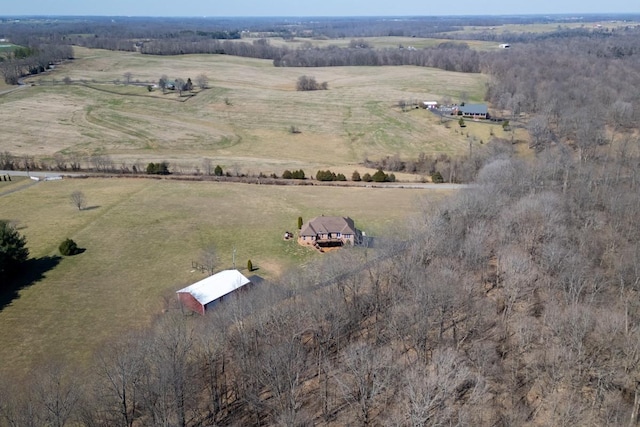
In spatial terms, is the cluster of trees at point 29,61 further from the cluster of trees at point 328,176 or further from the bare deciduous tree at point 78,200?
the cluster of trees at point 328,176

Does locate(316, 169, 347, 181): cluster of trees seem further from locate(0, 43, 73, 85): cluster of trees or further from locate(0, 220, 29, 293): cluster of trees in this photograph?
locate(0, 43, 73, 85): cluster of trees

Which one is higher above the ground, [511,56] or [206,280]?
[511,56]

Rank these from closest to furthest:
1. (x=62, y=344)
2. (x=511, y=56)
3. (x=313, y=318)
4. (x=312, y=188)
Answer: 1. (x=313, y=318)
2. (x=62, y=344)
3. (x=312, y=188)
4. (x=511, y=56)

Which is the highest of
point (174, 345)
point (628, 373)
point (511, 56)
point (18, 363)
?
point (511, 56)

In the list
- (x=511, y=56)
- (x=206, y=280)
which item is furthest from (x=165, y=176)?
(x=511, y=56)

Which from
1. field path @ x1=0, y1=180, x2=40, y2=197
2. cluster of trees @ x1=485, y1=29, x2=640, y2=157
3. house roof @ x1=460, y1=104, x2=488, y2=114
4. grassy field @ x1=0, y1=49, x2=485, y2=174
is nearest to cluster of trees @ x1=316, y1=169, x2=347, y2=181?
grassy field @ x1=0, y1=49, x2=485, y2=174

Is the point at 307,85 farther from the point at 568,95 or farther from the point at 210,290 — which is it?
the point at 210,290

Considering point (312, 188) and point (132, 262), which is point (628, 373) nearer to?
point (132, 262)
